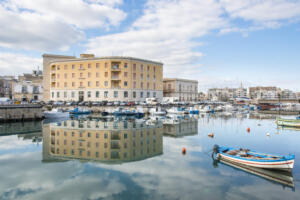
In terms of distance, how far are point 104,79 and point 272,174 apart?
53250 millimetres

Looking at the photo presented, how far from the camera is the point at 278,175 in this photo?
12758mm

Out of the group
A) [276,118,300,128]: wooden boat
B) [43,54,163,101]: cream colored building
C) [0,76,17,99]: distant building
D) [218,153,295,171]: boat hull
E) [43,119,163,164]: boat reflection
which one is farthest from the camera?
[0,76,17,99]: distant building

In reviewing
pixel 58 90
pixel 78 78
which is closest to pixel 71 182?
pixel 78 78

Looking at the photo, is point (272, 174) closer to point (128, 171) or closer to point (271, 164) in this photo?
point (271, 164)

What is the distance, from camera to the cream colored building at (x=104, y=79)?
200ft

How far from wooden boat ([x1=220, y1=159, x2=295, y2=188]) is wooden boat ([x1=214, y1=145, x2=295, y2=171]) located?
0.23 metres

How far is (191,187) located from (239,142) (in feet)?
42.8

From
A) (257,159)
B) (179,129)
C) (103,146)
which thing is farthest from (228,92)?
(257,159)

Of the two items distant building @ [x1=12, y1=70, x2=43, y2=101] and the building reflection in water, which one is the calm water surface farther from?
distant building @ [x1=12, y1=70, x2=43, y2=101]

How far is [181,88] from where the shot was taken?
8612cm

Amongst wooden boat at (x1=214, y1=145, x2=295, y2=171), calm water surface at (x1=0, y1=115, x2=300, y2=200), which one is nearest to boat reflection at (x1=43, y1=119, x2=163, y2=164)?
calm water surface at (x1=0, y1=115, x2=300, y2=200)

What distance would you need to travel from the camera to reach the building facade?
83.7 metres

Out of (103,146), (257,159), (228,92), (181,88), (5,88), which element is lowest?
(103,146)

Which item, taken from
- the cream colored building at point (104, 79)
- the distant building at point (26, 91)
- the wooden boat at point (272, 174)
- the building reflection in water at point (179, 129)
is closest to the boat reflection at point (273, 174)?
the wooden boat at point (272, 174)
